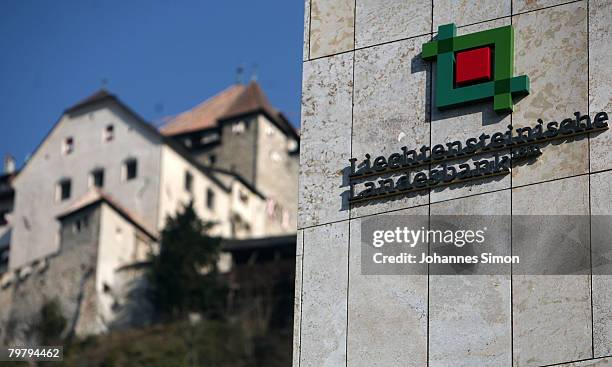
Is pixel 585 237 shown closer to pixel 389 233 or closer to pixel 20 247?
pixel 389 233

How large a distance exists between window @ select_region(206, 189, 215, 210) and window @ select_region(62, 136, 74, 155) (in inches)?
266

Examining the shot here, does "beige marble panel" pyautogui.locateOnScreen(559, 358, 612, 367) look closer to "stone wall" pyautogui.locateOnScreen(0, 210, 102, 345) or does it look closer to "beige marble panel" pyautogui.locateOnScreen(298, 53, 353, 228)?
"beige marble panel" pyautogui.locateOnScreen(298, 53, 353, 228)

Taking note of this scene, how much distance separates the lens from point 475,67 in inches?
656

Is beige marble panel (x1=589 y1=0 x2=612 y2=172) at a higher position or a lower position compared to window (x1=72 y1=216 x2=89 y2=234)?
lower

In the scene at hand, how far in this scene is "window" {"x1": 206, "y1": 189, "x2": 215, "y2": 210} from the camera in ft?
228

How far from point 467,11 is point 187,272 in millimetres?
44460

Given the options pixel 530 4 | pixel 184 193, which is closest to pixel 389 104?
pixel 530 4

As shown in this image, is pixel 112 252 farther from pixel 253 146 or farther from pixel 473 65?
pixel 473 65

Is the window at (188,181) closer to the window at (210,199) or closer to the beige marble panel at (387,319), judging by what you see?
the window at (210,199)

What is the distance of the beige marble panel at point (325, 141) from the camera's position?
17125 mm

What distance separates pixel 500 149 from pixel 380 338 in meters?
2.33

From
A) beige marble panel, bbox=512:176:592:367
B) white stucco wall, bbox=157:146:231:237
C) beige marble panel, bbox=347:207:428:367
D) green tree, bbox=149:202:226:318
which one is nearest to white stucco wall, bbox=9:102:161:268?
white stucco wall, bbox=157:146:231:237

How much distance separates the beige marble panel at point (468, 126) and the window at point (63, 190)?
54411 mm

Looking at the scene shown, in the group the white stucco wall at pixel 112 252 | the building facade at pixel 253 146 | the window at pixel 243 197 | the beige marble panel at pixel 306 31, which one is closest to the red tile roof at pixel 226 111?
the building facade at pixel 253 146
